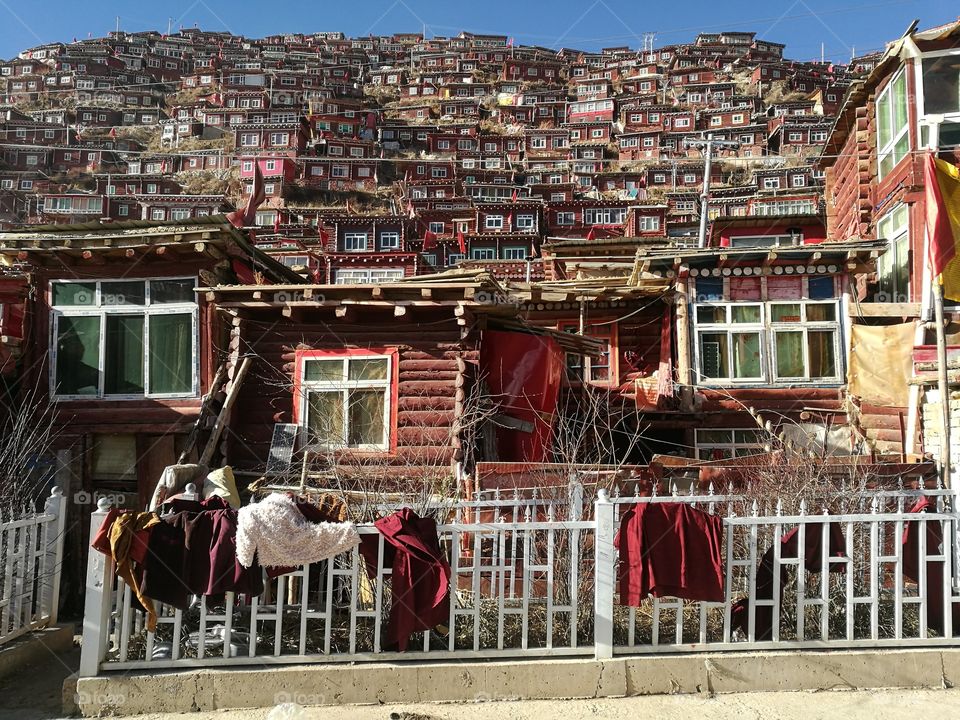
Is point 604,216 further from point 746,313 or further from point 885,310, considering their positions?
point 885,310

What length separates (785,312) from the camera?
15.4 meters

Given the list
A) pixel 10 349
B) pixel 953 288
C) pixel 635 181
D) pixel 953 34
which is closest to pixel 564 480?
pixel 953 288

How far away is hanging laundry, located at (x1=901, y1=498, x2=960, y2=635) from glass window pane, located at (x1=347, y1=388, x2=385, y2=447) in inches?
337

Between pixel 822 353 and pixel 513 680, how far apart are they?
12.6 metres

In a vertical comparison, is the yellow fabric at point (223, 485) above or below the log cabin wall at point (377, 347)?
below

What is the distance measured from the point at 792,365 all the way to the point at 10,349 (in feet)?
55.2

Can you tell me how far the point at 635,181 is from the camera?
221ft

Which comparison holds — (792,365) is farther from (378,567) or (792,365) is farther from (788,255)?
(378,567)

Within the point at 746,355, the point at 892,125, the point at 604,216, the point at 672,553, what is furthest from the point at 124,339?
the point at 604,216

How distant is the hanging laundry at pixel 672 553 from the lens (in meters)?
5.59

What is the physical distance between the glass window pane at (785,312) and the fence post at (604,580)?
11.6 meters

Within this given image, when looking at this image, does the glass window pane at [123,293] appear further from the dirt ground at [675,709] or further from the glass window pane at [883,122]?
the glass window pane at [883,122]

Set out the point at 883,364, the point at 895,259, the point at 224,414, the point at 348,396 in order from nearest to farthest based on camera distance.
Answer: the point at 224,414 → the point at 348,396 → the point at 883,364 → the point at 895,259

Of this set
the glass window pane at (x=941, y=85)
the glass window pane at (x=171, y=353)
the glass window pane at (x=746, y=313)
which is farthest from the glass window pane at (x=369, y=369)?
the glass window pane at (x=941, y=85)
